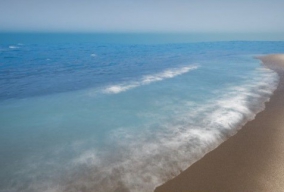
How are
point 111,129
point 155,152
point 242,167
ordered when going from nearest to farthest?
point 242,167
point 155,152
point 111,129

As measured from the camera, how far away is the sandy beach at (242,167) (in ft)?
25.6

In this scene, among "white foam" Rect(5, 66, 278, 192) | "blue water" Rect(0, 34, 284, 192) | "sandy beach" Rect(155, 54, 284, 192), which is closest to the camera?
"sandy beach" Rect(155, 54, 284, 192)

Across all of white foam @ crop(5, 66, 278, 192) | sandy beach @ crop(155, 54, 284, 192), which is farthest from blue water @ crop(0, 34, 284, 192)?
sandy beach @ crop(155, 54, 284, 192)

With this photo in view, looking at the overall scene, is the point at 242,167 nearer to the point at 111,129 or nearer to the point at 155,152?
the point at 155,152

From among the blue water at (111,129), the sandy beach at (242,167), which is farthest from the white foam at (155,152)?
the sandy beach at (242,167)

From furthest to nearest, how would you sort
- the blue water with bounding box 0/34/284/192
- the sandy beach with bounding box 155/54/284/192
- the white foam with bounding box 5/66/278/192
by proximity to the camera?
the blue water with bounding box 0/34/284/192
the white foam with bounding box 5/66/278/192
the sandy beach with bounding box 155/54/284/192

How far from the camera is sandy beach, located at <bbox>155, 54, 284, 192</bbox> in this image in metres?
7.79

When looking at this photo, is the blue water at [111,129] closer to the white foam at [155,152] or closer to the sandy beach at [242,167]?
the white foam at [155,152]

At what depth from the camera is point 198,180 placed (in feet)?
26.7

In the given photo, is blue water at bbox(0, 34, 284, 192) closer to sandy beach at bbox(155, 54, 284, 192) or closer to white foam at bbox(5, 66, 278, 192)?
white foam at bbox(5, 66, 278, 192)

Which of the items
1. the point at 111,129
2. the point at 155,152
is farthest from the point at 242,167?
the point at 111,129

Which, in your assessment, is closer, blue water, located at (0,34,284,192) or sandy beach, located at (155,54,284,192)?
sandy beach, located at (155,54,284,192)

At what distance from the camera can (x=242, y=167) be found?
8805mm

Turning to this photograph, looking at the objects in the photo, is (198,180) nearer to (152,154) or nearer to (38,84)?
(152,154)
